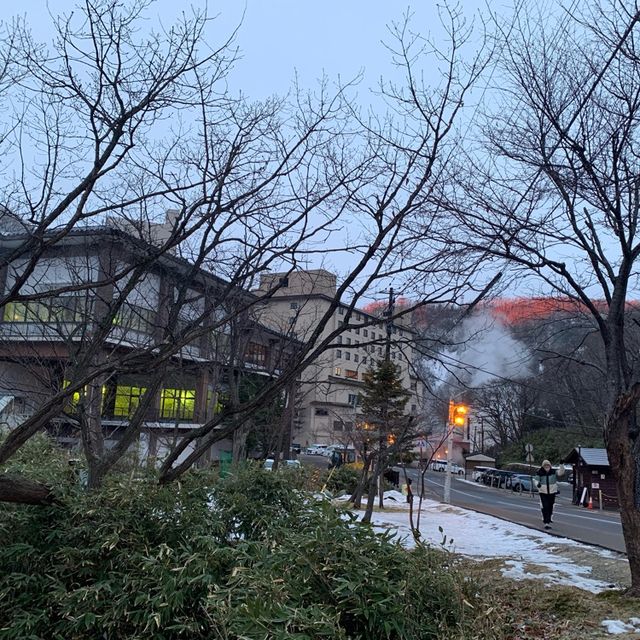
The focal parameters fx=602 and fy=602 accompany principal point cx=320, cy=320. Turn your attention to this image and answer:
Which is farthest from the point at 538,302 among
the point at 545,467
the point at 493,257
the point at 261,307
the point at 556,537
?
the point at 545,467

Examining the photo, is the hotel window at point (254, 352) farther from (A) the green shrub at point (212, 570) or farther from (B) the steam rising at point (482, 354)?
(A) the green shrub at point (212, 570)

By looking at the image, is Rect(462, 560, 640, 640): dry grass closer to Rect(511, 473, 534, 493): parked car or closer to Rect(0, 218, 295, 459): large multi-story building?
Rect(0, 218, 295, 459): large multi-story building

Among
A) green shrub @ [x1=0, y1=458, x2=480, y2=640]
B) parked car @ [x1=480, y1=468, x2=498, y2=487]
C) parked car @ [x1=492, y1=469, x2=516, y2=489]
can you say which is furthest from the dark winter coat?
parked car @ [x1=480, y1=468, x2=498, y2=487]

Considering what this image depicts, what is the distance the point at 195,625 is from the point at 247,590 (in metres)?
0.74

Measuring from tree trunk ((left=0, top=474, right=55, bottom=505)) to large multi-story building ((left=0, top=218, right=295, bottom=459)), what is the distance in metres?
1.00

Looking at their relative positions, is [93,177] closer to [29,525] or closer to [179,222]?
[179,222]

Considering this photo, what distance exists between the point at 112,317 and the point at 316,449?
45371mm

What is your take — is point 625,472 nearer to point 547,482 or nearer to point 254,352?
point 547,482

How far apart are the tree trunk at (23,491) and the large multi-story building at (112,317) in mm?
1004

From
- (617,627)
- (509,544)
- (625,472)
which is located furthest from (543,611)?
(509,544)

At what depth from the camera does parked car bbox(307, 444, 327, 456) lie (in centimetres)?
4705

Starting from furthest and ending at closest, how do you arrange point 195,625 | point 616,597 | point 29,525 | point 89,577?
point 616,597 < point 29,525 < point 89,577 < point 195,625

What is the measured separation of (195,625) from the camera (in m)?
3.51

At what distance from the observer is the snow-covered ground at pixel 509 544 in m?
7.25
